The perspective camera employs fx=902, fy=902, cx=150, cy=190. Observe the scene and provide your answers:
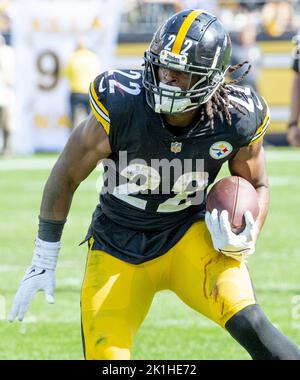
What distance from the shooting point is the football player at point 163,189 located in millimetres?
3285

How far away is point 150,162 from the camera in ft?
11.3

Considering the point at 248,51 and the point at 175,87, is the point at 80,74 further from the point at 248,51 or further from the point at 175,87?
the point at 175,87

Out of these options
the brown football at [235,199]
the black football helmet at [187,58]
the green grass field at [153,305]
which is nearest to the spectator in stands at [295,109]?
the green grass field at [153,305]

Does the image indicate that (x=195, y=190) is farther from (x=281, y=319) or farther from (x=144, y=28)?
(x=144, y=28)

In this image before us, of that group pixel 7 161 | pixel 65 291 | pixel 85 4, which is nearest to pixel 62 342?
pixel 65 291

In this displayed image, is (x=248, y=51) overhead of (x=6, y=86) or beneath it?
overhead

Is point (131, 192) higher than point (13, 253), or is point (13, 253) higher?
point (131, 192)

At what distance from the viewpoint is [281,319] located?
5.12 m

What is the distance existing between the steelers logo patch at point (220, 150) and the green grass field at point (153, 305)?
1356 mm

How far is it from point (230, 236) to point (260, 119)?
510 millimetres

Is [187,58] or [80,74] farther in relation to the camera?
[80,74]

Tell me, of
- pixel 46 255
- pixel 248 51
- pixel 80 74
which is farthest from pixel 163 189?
pixel 248 51

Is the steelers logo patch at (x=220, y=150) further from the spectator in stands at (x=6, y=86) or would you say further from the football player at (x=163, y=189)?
the spectator in stands at (x=6, y=86)
